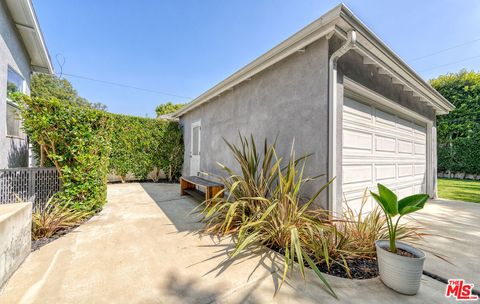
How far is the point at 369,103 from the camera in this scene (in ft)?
12.7

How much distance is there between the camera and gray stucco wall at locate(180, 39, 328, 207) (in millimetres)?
2900

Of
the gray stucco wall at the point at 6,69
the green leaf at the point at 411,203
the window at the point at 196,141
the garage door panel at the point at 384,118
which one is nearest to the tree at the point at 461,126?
the garage door panel at the point at 384,118

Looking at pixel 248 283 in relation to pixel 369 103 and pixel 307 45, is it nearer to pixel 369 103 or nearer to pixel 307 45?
pixel 307 45

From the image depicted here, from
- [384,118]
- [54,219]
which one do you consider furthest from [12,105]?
[384,118]

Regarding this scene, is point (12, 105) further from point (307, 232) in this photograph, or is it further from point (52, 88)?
point (52, 88)

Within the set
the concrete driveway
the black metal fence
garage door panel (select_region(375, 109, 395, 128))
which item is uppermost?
garage door panel (select_region(375, 109, 395, 128))

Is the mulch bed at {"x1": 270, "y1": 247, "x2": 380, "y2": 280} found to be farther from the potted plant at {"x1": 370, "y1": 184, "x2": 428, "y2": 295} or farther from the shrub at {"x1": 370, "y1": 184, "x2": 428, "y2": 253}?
the shrub at {"x1": 370, "y1": 184, "x2": 428, "y2": 253}

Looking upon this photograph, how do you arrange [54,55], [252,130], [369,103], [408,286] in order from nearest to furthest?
1. [408,286]
2. [369,103]
3. [252,130]
4. [54,55]

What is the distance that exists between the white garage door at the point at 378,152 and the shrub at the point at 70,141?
14.6ft

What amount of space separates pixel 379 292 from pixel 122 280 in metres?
2.44

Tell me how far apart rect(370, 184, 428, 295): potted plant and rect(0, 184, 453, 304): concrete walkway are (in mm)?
100

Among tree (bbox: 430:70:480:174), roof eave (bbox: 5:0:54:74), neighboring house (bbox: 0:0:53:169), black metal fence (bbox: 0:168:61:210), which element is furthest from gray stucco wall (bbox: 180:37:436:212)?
tree (bbox: 430:70:480:174)

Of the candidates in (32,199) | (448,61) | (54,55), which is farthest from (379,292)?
(448,61)

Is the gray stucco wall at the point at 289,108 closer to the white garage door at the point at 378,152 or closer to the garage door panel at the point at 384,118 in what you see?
the white garage door at the point at 378,152
